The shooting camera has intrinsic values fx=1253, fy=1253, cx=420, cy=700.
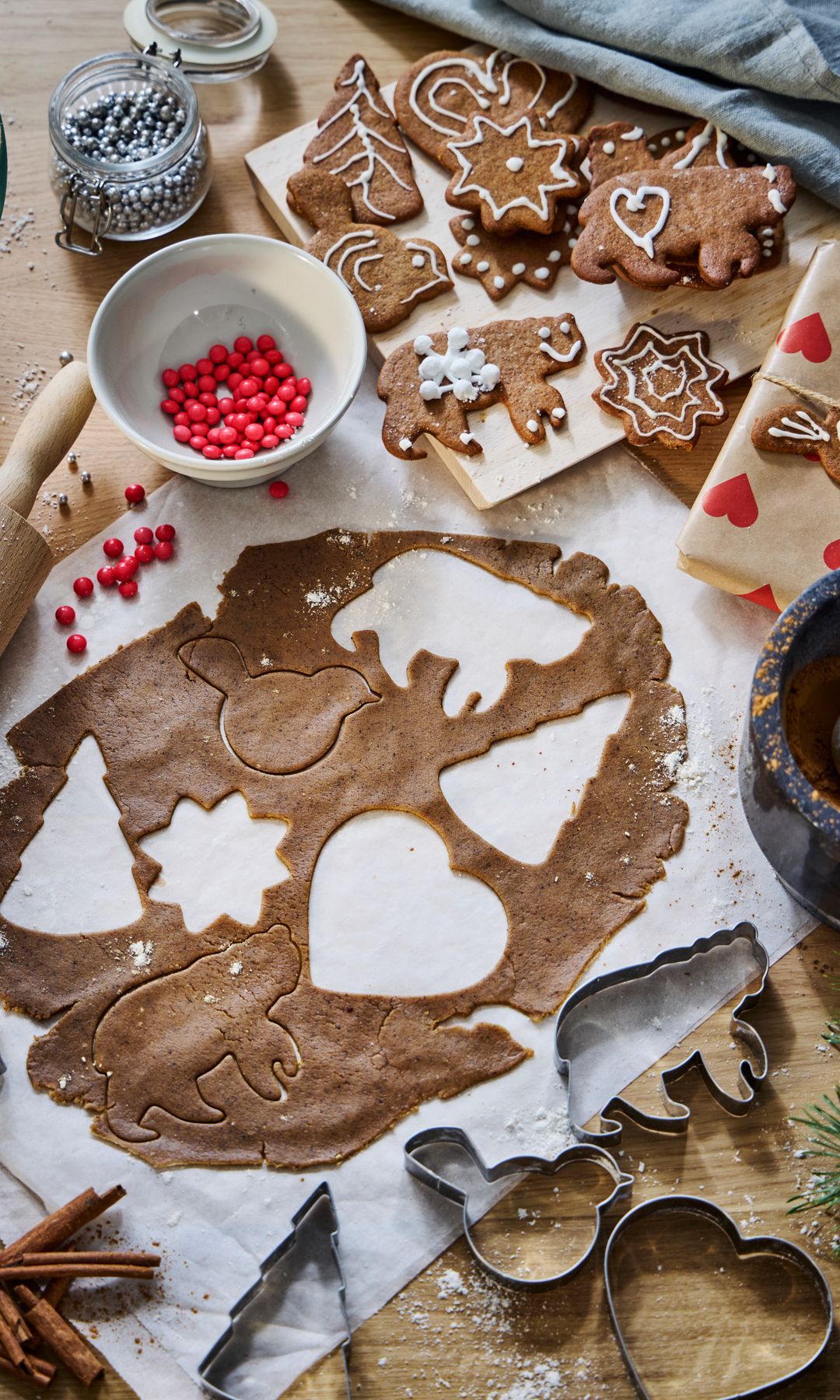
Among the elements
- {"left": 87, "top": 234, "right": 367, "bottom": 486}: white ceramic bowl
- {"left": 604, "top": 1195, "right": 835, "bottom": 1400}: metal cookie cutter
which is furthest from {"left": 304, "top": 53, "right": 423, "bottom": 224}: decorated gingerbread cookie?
{"left": 604, "top": 1195, "right": 835, "bottom": 1400}: metal cookie cutter

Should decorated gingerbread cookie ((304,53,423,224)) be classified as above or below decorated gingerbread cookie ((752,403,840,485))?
above

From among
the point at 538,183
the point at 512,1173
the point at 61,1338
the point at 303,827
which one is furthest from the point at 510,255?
the point at 61,1338

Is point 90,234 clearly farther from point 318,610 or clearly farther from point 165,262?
point 318,610

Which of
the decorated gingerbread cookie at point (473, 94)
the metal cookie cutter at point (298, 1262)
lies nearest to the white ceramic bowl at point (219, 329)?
the decorated gingerbread cookie at point (473, 94)

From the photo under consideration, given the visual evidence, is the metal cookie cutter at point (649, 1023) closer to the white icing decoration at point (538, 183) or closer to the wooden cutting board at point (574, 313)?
the wooden cutting board at point (574, 313)

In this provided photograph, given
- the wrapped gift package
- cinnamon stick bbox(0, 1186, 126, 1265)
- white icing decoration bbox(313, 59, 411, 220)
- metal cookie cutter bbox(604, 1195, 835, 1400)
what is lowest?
metal cookie cutter bbox(604, 1195, 835, 1400)

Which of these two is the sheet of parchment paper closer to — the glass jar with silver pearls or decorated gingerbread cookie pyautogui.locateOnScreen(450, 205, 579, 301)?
decorated gingerbread cookie pyautogui.locateOnScreen(450, 205, 579, 301)
